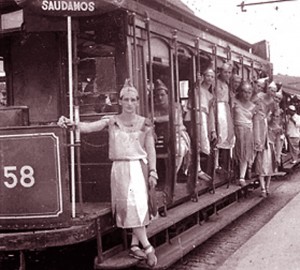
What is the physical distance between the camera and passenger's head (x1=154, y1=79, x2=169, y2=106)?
21.3ft

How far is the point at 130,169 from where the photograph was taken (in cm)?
480

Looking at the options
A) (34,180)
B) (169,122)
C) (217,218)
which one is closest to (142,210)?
(34,180)

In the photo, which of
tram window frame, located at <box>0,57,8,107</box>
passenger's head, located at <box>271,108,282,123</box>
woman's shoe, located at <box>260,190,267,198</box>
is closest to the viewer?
tram window frame, located at <box>0,57,8,107</box>

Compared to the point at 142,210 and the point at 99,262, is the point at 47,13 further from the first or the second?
the point at 99,262

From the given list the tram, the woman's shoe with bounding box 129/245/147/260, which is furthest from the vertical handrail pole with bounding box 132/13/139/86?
the woman's shoe with bounding box 129/245/147/260

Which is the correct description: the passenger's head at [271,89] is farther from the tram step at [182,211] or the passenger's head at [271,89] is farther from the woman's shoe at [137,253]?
the woman's shoe at [137,253]

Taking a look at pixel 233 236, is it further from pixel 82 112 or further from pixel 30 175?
pixel 30 175

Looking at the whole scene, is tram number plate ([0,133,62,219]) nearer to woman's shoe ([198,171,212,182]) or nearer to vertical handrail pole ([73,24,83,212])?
vertical handrail pole ([73,24,83,212])

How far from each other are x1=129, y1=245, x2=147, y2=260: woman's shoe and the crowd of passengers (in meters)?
1.65

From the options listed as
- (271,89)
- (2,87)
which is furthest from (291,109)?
(2,87)

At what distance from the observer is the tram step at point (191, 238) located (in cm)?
529

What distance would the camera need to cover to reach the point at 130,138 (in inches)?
191

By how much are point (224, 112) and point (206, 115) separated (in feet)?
2.25

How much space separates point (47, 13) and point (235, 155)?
496 centimetres
